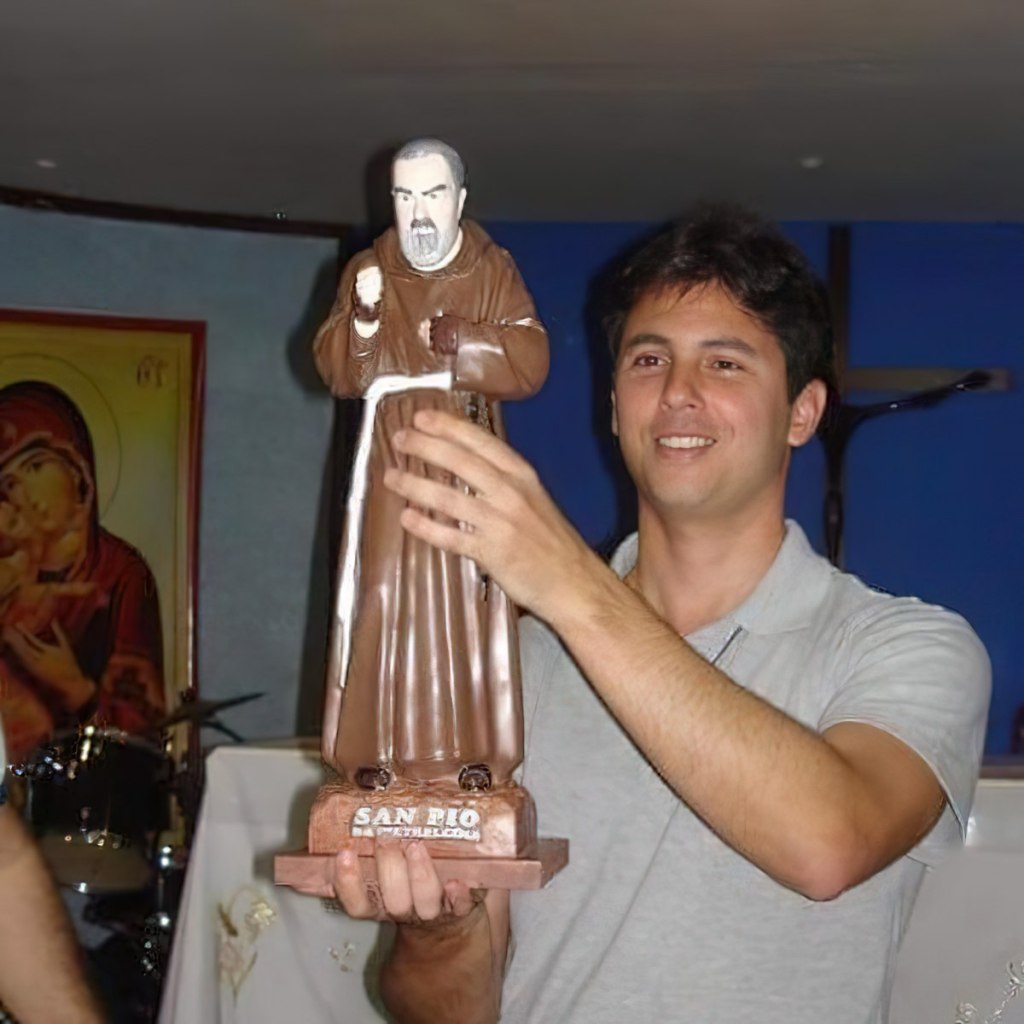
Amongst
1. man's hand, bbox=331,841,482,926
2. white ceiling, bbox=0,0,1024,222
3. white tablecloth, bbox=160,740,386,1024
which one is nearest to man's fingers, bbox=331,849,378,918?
man's hand, bbox=331,841,482,926

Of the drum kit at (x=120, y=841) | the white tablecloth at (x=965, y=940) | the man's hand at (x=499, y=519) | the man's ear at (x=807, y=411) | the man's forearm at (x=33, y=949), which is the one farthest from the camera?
the drum kit at (x=120, y=841)

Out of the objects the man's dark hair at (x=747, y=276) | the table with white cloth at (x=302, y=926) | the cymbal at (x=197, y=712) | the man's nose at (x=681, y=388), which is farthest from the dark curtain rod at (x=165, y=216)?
the man's nose at (x=681, y=388)

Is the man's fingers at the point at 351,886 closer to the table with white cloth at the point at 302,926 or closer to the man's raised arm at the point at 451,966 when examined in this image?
the man's raised arm at the point at 451,966

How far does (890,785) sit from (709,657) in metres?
0.27

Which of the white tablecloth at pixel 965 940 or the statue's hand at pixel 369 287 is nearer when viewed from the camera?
the statue's hand at pixel 369 287

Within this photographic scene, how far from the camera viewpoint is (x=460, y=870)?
1139 mm

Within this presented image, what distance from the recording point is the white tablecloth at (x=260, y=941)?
2010 mm

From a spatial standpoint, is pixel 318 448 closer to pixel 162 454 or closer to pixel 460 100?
pixel 162 454

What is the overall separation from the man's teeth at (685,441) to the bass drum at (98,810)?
1.98 metres

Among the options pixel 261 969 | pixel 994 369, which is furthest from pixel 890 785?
pixel 994 369

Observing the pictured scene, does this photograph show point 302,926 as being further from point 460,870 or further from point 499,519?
point 499,519

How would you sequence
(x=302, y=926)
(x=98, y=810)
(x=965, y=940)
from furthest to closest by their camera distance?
(x=98, y=810) → (x=302, y=926) → (x=965, y=940)

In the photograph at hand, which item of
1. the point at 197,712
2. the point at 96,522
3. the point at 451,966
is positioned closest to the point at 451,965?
the point at 451,966

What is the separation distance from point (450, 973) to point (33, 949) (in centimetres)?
40
